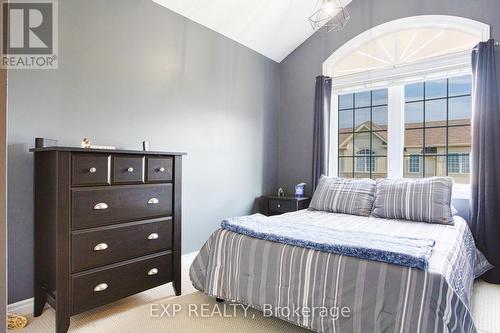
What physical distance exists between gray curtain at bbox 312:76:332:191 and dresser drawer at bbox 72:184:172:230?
2.09 m

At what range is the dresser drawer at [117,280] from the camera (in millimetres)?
1909

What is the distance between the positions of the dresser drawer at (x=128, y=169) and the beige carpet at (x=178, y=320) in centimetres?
93

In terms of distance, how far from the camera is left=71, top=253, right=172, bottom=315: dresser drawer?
6.26 feet

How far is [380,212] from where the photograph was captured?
2898 millimetres

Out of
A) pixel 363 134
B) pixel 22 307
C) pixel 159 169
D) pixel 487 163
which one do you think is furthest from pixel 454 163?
pixel 22 307

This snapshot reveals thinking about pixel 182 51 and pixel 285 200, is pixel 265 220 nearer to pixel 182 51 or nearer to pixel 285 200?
pixel 285 200

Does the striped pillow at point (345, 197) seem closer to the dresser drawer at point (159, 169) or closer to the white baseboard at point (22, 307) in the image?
the dresser drawer at point (159, 169)

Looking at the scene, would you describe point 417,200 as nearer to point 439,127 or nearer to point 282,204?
point 439,127

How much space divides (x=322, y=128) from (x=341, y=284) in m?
2.52

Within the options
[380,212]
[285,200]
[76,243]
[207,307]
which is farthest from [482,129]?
[76,243]

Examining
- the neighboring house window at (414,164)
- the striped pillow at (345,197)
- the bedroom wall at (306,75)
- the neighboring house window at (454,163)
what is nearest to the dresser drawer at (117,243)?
the striped pillow at (345,197)

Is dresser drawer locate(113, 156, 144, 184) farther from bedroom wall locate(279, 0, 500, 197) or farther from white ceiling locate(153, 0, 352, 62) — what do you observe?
bedroom wall locate(279, 0, 500, 197)

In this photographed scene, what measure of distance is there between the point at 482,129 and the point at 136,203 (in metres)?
3.04

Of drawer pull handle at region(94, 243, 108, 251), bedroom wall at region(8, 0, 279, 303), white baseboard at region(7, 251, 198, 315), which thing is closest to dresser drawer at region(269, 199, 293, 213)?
bedroom wall at region(8, 0, 279, 303)
